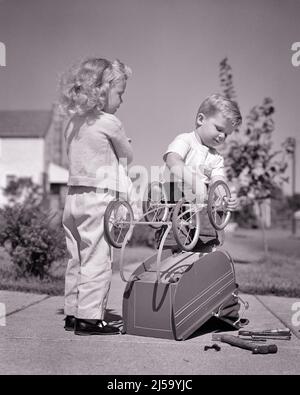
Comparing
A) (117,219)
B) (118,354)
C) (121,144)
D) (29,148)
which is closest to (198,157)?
(121,144)

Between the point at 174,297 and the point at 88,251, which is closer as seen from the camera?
the point at 174,297

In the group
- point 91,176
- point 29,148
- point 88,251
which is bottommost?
point 88,251

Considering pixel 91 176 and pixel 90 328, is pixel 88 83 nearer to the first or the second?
pixel 91 176

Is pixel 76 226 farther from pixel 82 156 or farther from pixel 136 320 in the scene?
pixel 136 320

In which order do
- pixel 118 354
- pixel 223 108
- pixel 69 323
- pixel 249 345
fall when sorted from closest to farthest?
pixel 118 354 < pixel 249 345 < pixel 69 323 < pixel 223 108

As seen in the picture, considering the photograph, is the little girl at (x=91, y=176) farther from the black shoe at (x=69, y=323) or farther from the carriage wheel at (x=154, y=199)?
the carriage wheel at (x=154, y=199)

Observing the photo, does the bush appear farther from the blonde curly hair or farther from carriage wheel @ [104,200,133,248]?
the blonde curly hair

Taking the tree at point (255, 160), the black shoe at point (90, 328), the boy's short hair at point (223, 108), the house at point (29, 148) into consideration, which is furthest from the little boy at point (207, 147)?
the house at point (29, 148)

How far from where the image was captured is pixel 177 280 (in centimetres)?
350

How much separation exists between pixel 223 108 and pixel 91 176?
101 cm

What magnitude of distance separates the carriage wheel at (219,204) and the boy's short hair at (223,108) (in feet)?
1.81

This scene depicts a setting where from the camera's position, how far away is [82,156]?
3.67 metres

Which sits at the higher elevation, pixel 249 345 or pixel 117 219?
pixel 117 219
